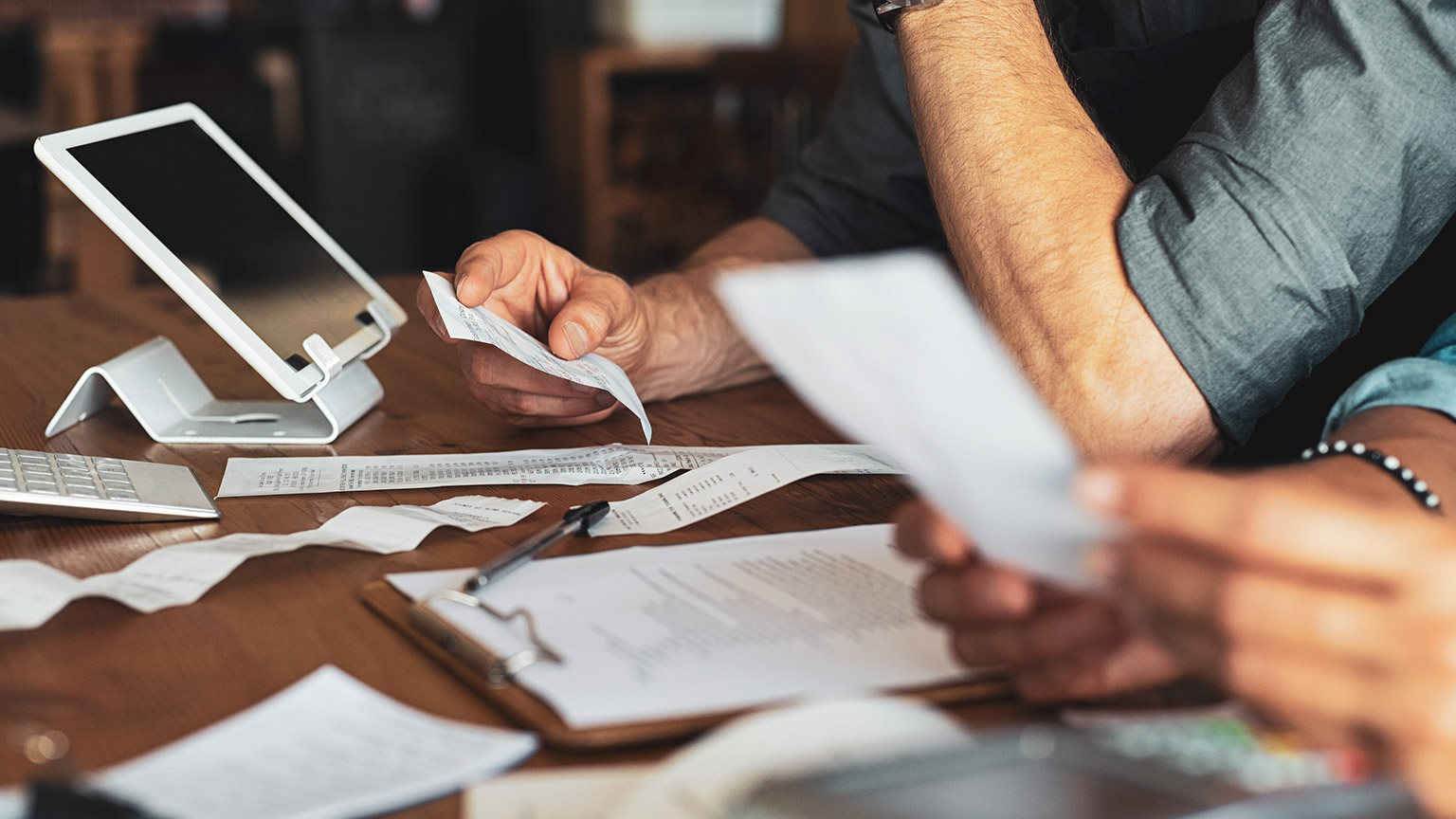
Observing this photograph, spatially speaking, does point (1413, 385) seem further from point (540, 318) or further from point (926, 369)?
point (540, 318)

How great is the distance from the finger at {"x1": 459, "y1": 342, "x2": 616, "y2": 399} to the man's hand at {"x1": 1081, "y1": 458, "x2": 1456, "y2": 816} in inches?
26.4

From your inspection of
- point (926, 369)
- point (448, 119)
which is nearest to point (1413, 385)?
point (926, 369)

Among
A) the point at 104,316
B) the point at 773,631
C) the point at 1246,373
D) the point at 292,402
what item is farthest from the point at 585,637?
the point at 104,316

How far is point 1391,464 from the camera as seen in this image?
63cm

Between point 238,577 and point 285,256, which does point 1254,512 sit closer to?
point 238,577

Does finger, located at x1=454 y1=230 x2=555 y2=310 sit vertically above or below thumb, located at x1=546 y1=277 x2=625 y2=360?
above

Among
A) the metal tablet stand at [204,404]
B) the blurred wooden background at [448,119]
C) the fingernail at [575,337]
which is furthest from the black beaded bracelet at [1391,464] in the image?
the blurred wooden background at [448,119]

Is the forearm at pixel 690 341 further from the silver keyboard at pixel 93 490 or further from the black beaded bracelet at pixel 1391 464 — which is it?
the black beaded bracelet at pixel 1391 464

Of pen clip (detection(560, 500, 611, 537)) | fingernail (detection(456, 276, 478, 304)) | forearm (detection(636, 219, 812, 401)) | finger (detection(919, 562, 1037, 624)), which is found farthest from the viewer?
forearm (detection(636, 219, 812, 401))

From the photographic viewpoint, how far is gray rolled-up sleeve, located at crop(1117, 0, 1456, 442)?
2.48 ft

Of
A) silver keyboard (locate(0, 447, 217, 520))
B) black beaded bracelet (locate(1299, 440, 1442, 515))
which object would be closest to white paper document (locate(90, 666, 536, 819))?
silver keyboard (locate(0, 447, 217, 520))

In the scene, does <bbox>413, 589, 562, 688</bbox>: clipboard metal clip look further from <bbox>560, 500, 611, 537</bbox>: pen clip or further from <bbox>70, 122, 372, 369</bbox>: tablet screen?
<bbox>70, 122, 372, 369</bbox>: tablet screen

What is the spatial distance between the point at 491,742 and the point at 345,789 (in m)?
0.06

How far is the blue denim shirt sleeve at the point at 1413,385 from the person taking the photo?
700 mm
